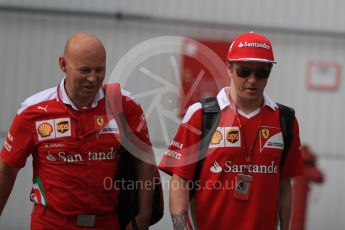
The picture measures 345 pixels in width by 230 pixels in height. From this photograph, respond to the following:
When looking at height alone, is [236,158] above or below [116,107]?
below

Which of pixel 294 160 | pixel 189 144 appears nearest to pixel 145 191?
pixel 189 144

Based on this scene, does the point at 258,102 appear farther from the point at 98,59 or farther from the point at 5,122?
the point at 5,122

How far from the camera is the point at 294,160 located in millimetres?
5469

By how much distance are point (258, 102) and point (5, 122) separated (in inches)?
187

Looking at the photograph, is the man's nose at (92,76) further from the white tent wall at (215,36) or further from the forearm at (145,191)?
the white tent wall at (215,36)

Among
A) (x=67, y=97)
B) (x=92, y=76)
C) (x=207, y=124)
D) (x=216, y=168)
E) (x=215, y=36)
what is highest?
(x=215, y=36)

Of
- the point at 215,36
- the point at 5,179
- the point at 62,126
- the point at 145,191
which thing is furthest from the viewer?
the point at 215,36

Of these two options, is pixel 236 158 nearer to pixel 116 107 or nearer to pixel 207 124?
pixel 207 124

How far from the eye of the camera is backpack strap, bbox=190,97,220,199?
5211mm

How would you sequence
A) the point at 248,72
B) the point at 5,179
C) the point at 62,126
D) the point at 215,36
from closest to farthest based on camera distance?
1. the point at 248,72
2. the point at 62,126
3. the point at 5,179
4. the point at 215,36

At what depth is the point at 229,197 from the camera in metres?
5.21

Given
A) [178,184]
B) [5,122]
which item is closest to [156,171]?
[178,184]

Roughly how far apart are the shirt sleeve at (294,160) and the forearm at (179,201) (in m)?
0.65

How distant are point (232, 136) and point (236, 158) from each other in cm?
13
